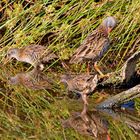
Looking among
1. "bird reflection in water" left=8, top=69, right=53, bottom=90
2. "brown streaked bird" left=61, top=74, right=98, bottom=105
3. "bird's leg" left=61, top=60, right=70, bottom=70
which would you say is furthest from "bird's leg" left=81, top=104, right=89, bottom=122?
"bird's leg" left=61, top=60, right=70, bottom=70

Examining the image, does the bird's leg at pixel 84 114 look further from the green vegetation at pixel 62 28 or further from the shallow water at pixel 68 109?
the green vegetation at pixel 62 28

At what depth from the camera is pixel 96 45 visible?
9242mm

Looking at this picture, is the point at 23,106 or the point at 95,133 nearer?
the point at 95,133

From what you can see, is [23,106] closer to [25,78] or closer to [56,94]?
[56,94]

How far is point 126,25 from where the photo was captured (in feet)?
31.8

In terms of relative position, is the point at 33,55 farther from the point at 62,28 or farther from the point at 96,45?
the point at 96,45

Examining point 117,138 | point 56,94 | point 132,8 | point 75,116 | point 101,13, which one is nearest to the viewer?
point 117,138

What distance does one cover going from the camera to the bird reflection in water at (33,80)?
29.1 feet

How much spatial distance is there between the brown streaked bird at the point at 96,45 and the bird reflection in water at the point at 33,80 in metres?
0.51

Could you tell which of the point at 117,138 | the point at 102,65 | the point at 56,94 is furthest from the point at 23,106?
the point at 102,65

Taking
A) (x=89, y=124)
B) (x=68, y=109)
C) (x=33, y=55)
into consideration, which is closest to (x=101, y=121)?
(x=89, y=124)

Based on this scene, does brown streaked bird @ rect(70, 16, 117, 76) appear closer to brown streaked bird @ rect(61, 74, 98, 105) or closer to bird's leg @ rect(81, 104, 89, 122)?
brown streaked bird @ rect(61, 74, 98, 105)

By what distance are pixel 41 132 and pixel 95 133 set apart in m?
0.58

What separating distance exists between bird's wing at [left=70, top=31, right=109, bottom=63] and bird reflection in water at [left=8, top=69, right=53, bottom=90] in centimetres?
52
